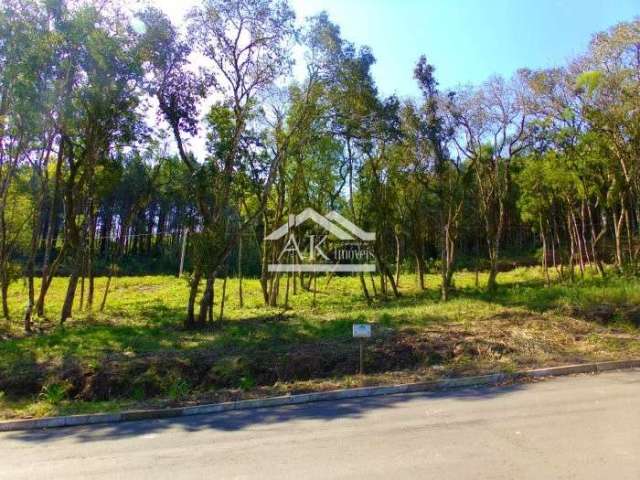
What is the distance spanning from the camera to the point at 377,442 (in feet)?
16.7

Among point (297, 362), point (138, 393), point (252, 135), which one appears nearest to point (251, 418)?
point (297, 362)

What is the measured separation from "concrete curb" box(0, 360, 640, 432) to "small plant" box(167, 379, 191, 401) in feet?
2.16

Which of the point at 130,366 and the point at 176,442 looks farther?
the point at 130,366

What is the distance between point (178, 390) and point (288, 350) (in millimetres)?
2472

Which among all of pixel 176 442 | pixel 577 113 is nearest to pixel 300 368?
pixel 176 442

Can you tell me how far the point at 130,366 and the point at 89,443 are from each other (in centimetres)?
327

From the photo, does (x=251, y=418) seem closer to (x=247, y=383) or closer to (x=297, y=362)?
(x=247, y=383)

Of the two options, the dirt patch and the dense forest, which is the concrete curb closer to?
the dirt patch

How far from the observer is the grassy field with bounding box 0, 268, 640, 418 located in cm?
819

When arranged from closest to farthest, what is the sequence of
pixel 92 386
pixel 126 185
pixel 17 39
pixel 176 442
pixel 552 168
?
pixel 176 442
pixel 92 386
pixel 17 39
pixel 552 168
pixel 126 185

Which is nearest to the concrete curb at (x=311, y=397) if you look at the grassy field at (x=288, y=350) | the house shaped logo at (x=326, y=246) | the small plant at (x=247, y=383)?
the grassy field at (x=288, y=350)

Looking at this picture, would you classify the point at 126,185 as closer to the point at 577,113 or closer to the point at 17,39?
the point at 17,39

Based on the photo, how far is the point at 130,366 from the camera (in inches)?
350

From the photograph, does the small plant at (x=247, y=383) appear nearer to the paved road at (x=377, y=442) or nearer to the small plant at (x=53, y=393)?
the paved road at (x=377, y=442)
